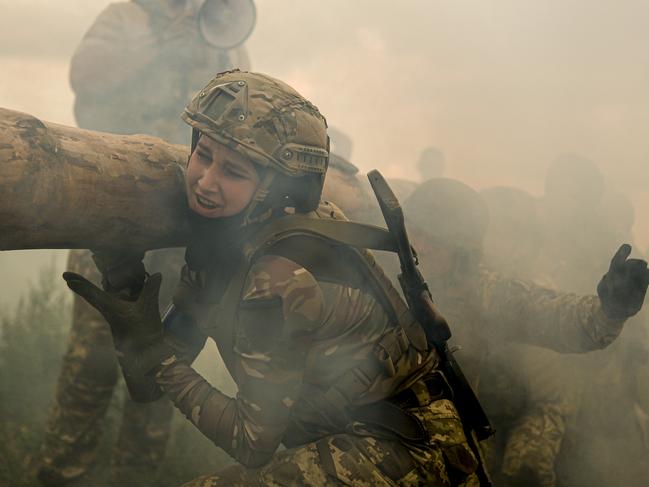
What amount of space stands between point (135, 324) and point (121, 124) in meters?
2.59

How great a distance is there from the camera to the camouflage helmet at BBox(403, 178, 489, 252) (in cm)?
354

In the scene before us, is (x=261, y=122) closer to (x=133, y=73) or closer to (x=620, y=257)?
(x=620, y=257)

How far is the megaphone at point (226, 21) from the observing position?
4359 mm

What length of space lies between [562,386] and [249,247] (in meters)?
3.31

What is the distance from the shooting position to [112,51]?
4.16 meters

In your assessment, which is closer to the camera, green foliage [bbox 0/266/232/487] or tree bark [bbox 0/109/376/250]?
tree bark [bbox 0/109/376/250]

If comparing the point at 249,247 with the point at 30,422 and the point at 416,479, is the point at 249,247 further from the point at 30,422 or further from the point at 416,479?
the point at 30,422

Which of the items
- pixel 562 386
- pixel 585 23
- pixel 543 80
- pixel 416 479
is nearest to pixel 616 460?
pixel 562 386

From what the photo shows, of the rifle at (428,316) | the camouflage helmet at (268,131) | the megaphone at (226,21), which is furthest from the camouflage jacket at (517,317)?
the megaphone at (226,21)

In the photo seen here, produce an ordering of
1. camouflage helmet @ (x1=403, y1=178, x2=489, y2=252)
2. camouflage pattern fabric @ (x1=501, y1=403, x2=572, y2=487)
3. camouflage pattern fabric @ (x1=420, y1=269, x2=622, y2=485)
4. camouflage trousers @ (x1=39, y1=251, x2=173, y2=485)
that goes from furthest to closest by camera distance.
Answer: camouflage pattern fabric @ (x1=501, y1=403, x2=572, y2=487), camouflage trousers @ (x1=39, y1=251, x2=173, y2=485), camouflage helmet @ (x1=403, y1=178, x2=489, y2=252), camouflage pattern fabric @ (x1=420, y1=269, x2=622, y2=485)

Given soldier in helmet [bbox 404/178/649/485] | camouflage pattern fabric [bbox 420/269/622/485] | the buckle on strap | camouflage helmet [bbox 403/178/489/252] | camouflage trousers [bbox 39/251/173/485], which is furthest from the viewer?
camouflage trousers [bbox 39/251/173/485]

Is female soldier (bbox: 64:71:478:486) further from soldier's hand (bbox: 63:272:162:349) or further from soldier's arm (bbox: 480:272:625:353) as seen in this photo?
soldier's arm (bbox: 480:272:625:353)

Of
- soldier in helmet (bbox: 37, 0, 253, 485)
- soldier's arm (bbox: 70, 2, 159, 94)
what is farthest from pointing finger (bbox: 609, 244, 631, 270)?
soldier's arm (bbox: 70, 2, 159, 94)

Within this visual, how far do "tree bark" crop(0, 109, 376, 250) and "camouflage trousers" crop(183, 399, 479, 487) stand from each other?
82cm
